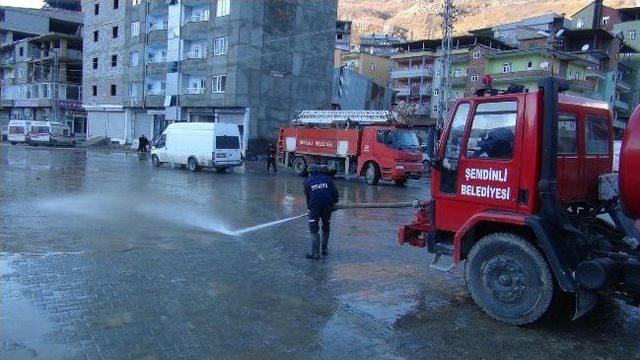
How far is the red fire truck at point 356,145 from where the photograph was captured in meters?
22.8

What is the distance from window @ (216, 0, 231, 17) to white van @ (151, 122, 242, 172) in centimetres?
1641

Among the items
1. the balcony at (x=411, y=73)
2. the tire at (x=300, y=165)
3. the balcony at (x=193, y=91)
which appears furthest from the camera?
the balcony at (x=411, y=73)

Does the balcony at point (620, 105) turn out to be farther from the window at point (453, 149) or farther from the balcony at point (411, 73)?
the window at point (453, 149)

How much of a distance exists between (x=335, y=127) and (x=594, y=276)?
21011mm

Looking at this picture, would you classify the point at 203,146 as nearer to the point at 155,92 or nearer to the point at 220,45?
the point at 220,45

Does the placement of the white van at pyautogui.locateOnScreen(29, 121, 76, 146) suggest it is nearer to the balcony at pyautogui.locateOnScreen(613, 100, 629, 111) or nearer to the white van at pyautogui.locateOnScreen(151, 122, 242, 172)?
the white van at pyautogui.locateOnScreen(151, 122, 242, 172)

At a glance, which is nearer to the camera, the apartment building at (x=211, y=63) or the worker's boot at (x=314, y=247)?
the worker's boot at (x=314, y=247)

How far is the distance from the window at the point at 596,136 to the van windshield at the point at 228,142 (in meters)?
21.2

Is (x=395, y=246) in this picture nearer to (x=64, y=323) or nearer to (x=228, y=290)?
(x=228, y=290)

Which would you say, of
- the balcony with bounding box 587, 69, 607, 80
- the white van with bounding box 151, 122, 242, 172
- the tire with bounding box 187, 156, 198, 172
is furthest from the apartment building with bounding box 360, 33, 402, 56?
the tire with bounding box 187, 156, 198, 172

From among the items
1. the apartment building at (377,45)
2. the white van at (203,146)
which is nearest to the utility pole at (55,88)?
the white van at (203,146)

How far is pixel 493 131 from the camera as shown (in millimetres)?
6090

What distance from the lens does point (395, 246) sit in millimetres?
10086

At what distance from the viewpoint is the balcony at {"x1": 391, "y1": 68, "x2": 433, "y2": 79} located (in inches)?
2635
